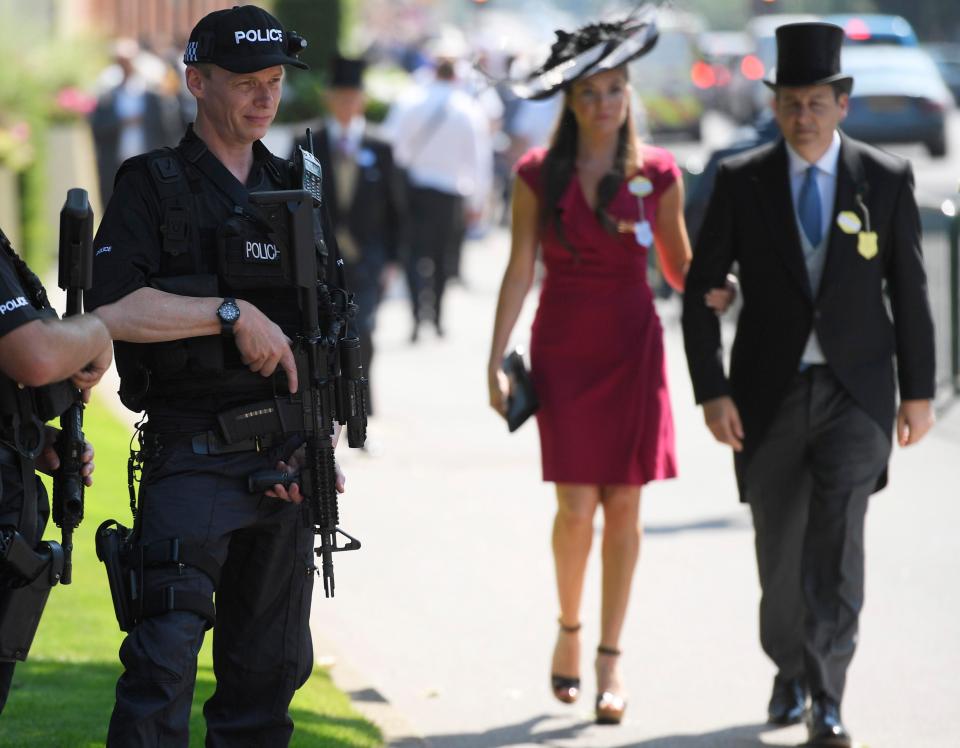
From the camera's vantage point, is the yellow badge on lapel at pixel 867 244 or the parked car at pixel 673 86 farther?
the parked car at pixel 673 86

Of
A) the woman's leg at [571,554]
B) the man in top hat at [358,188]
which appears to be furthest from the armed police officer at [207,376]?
the man in top hat at [358,188]

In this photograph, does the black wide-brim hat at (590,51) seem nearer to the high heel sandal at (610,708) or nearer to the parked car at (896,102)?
the high heel sandal at (610,708)

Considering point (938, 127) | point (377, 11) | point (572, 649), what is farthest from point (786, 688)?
point (377, 11)

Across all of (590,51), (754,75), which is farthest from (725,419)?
(754,75)

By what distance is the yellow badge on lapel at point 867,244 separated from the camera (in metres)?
5.85

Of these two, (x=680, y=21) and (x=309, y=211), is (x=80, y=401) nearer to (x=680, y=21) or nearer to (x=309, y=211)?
(x=309, y=211)

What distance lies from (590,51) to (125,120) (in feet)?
48.7

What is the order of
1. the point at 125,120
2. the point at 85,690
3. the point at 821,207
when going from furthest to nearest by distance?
the point at 125,120 → the point at 85,690 → the point at 821,207

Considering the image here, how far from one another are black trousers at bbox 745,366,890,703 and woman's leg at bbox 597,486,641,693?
45 centimetres

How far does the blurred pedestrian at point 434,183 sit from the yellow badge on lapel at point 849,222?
31.2 ft

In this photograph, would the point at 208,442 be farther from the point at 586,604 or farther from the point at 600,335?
the point at 586,604

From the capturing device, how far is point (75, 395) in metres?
4.49

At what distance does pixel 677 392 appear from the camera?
1288cm

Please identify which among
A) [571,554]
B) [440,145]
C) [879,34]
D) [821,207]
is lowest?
[879,34]
